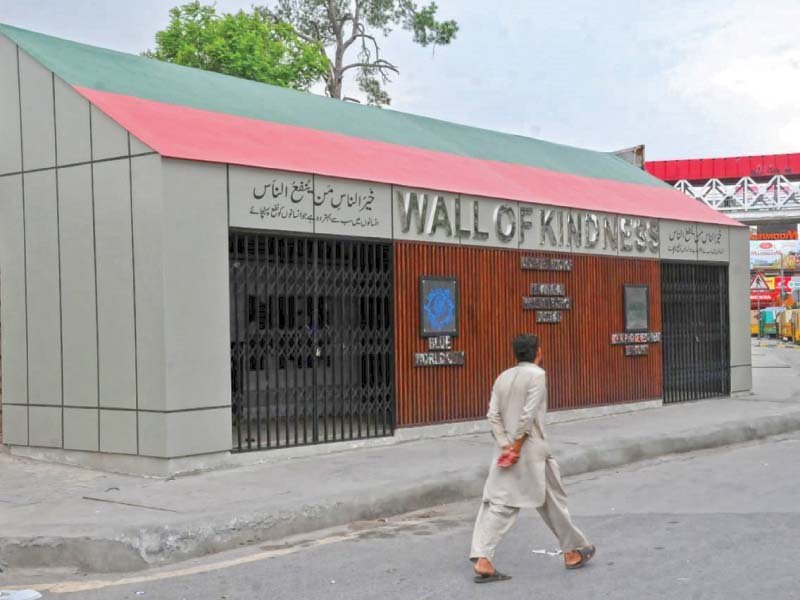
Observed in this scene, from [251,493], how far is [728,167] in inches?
2783

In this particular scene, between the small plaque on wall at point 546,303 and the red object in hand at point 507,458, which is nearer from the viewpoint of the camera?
the red object in hand at point 507,458

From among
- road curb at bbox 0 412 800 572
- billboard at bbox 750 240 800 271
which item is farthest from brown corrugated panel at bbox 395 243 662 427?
billboard at bbox 750 240 800 271

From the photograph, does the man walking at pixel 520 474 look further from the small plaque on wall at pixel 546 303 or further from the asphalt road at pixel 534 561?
the small plaque on wall at pixel 546 303

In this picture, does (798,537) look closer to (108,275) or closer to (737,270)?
(108,275)

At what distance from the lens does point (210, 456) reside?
35.0ft

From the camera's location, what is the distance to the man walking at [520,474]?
263 inches

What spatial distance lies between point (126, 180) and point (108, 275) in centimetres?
100

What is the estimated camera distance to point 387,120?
15797 mm

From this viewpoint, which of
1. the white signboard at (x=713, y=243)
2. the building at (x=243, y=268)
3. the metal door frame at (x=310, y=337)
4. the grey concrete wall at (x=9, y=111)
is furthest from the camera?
the white signboard at (x=713, y=243)

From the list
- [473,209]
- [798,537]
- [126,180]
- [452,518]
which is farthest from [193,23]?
[798,537]

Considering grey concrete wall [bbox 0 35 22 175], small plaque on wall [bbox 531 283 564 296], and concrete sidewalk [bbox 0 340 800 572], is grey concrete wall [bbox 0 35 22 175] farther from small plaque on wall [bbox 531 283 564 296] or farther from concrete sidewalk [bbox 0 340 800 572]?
small plaque on wall [bbox 531 283 564 296]

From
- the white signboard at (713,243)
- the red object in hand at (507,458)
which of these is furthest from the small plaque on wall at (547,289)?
the red object in hand at (507,458)

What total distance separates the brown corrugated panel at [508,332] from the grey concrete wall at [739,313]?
2315 mm

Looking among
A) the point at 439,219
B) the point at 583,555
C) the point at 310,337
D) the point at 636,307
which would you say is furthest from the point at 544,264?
the point at 583,555
